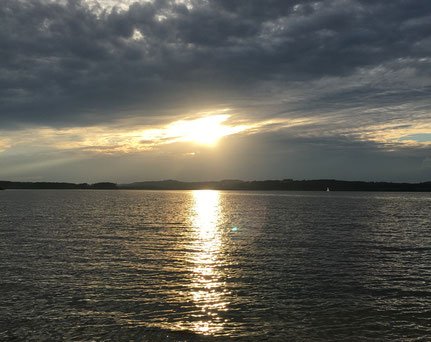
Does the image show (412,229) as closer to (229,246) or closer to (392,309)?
(229,246)

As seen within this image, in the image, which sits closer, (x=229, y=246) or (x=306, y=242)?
(x=229, y=246)

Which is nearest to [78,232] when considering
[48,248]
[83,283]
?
[48,248]

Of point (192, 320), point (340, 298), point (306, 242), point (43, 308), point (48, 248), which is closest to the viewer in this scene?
point (192, 320)

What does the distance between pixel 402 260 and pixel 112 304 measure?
30136 millimetres

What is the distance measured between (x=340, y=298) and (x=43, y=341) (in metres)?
18.3

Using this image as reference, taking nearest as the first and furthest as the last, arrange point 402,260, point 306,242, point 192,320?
1. point 192,320
2. point 402,260
3. point 306,242

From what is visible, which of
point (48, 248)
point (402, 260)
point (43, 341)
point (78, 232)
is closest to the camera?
point (43, 341)

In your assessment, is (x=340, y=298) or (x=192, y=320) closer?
(x=192, y=320)

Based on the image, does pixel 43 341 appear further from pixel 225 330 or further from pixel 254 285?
pixel 254 285

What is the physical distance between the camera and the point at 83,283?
88.4 feet

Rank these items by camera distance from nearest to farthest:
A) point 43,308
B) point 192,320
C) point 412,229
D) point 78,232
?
point 192,320 → point 43,308 → point 78,232 → point 412,229

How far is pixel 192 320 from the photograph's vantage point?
1966 centimetres

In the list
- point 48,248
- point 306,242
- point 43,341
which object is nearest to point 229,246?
point 306,242

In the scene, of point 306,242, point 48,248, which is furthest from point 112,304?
point 306,242
